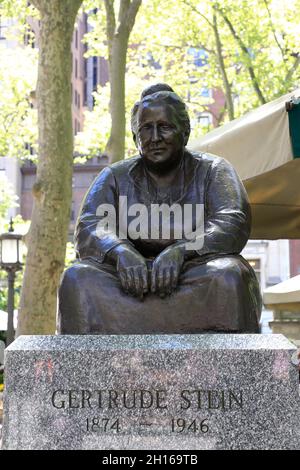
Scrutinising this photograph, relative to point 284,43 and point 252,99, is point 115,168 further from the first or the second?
point 252,99

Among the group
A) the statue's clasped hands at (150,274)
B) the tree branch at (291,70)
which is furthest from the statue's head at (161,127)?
the tree branch at (291,70)

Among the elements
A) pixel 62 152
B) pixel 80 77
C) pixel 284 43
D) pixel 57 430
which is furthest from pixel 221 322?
pixel 80 77

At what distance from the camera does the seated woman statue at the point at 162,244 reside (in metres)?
3.46

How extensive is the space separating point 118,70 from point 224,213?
9.37m

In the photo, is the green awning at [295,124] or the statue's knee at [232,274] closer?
the statue's knee at [232,274]

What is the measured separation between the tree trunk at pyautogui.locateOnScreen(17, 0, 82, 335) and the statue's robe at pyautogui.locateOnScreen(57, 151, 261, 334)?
618 centimetres

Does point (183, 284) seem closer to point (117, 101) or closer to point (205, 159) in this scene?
point (205, 159)

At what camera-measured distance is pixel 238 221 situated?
3.76 meters

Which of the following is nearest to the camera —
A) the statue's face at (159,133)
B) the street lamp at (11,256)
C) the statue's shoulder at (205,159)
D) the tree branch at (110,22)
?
the statue's face at (159,133)

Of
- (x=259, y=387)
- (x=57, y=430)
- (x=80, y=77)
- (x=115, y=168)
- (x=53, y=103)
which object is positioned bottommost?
(x=57, y=430)

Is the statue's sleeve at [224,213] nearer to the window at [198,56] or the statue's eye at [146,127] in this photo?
the statue's eye at [146,127]

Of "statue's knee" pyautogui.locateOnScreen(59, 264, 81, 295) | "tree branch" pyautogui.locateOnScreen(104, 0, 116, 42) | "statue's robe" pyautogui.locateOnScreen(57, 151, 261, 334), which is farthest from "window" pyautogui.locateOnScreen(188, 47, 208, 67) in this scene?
"statue's knee" pyautogui.locateOnScreen(59, 264, 81, 295)

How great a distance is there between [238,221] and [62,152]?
7.02 metres

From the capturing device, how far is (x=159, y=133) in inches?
155
